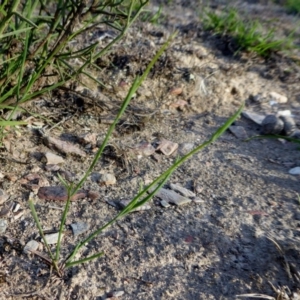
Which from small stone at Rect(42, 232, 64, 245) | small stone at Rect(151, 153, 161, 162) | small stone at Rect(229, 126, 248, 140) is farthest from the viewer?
small stone at Rect(229, 126, 248, 140)

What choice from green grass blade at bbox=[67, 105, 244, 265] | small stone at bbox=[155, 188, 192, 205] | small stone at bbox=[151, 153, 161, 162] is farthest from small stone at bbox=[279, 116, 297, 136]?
green grass blade at bbox=[67, 105, 244, 265]

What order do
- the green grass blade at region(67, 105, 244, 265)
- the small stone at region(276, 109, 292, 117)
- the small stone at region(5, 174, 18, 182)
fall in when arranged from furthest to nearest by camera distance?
the small stone at region(276, 109, 292, 117) < the small stone at region(5, 174, 18, 182) < the green grass blade at region(67, 105, 244, 265)

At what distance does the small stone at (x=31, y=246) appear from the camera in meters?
1.57

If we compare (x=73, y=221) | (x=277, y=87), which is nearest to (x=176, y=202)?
(x=73, y=221)

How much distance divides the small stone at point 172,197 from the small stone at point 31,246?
456 mm

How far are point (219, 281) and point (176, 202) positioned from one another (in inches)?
14.2

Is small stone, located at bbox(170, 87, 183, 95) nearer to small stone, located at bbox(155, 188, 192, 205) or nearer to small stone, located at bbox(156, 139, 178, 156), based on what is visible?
small stone, located at bbox(156, 139, 178, 156)

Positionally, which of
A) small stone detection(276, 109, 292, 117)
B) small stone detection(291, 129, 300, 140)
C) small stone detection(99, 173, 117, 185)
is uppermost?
small stone detection(291, 129, 300, 140)

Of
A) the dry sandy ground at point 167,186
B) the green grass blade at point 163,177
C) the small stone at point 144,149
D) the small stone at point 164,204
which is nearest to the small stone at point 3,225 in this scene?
the dry sandy ground at point 167,186

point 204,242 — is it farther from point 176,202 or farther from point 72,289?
point 72,289

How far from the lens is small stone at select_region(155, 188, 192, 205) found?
6.05 ft

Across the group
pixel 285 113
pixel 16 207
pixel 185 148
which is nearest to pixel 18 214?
pixel 16 207

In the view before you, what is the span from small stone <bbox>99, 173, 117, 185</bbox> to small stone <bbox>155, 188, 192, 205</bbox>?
0.16 meters

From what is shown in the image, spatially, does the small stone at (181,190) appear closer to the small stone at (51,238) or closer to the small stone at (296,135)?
the small stone at (51,238)
